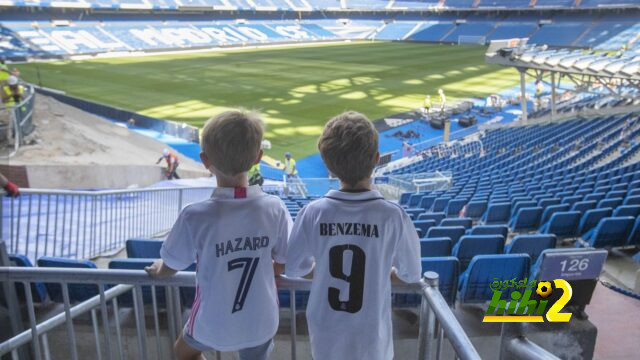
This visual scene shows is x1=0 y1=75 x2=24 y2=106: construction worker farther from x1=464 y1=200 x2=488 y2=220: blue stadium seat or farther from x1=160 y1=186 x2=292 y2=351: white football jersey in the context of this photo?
x1=160 y1=186 x2=292 y2=351: white football jersey

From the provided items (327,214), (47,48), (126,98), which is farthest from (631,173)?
(47,48)

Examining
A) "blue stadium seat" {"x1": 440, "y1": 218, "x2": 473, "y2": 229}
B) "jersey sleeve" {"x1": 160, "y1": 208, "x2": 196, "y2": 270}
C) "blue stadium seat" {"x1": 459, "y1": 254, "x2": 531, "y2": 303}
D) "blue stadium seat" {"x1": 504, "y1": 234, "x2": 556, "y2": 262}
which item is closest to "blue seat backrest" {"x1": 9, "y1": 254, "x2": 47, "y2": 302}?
"jersey sleeve" {"x1": 160, "y1": 208, "x2": 196, "y2": 270}

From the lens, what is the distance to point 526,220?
24.6 feet

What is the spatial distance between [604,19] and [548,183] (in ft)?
183

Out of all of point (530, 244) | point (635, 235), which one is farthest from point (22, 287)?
point (635, 235)

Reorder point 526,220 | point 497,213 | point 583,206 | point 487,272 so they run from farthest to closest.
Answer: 1. point 497,213
2. point 583,206
3. point 526,220
4. point 487,272

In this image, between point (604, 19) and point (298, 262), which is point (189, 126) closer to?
point (298, 262)

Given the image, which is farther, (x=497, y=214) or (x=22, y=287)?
(x=497, y=214)

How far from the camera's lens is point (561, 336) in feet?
12.1

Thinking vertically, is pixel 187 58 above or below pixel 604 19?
below

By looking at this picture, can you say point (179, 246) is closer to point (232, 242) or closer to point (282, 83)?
point (232, 242)

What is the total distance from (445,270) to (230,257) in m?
2.42

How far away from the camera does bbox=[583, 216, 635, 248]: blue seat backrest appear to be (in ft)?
21.3

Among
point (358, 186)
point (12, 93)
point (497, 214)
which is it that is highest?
point (358, 186)
